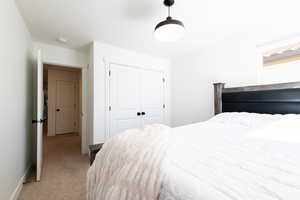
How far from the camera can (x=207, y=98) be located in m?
2.99

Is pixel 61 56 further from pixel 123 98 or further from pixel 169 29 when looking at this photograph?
pixel 169 29

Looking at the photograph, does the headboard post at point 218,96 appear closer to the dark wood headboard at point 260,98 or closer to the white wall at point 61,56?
the dark wood headboard at point 260,98

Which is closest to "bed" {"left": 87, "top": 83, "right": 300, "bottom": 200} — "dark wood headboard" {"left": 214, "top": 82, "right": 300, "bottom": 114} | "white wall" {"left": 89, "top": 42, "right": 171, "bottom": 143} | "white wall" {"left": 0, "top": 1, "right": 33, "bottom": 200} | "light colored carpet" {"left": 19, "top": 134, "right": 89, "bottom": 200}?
"dark wood headboard" {"left": 214, "top": 82, "right": 300, "bottom": 114}

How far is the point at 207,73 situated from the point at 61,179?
3.29 m

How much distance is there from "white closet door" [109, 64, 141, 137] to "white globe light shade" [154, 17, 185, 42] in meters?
1.59

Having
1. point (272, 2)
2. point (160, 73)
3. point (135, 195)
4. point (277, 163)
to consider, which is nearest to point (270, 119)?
point (277, 163)

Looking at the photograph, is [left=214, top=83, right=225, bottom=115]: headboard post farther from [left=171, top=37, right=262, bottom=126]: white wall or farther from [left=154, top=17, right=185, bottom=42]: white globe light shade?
[left=154, top=17, right=185, bottom=42]: white globe light shade

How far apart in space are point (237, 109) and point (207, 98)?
2.43ft

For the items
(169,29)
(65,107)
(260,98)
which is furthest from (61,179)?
(65,107)

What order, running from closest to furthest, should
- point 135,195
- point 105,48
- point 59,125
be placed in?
point 135,195, point 105,48, point 59,125

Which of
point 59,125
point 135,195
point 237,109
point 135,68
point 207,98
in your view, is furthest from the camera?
point 59,125

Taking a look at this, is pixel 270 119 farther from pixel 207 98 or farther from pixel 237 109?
pixel 207 98

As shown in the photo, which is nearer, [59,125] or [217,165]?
[217,165]

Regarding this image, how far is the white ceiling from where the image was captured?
1.72 meters
